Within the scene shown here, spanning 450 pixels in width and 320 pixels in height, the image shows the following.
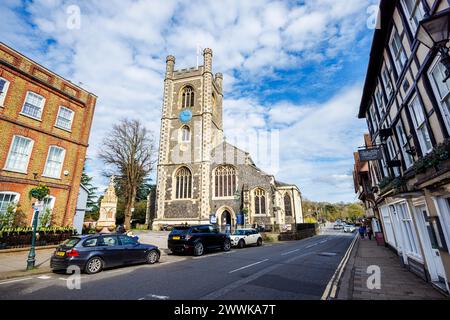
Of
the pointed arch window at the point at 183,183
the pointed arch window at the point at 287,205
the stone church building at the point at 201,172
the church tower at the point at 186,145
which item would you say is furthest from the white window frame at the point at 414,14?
the pointed arch window at the point at 287,205

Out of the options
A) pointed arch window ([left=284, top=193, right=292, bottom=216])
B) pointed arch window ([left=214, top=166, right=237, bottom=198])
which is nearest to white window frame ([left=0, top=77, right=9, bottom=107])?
pointed arch window ([left=214, top=166, right=237, bottom=198])

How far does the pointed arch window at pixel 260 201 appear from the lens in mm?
30766

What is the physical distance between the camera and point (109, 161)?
3123cm

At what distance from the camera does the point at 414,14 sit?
6801 millimetres

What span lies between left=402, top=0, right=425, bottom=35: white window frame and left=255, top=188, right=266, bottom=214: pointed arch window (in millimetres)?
25612

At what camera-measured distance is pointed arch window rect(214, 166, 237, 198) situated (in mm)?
32188

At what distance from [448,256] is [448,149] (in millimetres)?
2847

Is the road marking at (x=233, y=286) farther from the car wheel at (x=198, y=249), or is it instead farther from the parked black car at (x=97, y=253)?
the car wheel at (x=198, y=249)

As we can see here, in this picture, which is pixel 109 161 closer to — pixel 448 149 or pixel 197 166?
pixel 197 166

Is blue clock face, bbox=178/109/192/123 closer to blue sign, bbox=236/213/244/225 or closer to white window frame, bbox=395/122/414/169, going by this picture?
blue sign, bbox=236/213/244/225

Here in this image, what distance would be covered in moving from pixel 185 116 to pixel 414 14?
31439 mm

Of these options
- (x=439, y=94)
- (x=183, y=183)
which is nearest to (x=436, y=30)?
(x=439, y=94)

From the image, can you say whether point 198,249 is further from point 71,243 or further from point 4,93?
point 4,93

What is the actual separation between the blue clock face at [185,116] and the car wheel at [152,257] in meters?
27.3
